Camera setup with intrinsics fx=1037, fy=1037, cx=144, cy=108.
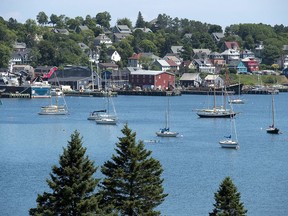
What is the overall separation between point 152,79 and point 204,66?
9.14m

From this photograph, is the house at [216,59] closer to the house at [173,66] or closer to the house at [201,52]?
the house at [201,52]

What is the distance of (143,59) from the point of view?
80.9 m

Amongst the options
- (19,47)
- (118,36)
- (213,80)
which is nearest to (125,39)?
(118,36)

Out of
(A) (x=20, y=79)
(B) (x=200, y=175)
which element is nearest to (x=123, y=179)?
(B) (x=200, y=175)

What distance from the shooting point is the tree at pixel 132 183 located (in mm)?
16000

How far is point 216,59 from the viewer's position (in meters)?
84.0

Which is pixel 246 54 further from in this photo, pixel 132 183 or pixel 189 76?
pixel 132 183

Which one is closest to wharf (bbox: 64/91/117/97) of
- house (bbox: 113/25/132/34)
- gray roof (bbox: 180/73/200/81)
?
gray roof (bbox: 180/73/200/81)

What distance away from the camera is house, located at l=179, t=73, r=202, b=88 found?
251ft

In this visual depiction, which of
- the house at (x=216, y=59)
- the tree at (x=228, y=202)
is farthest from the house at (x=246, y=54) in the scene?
the tree at (x=228, y=202)

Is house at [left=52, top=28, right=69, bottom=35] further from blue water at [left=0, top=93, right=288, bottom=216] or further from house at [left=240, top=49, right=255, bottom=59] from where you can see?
blue water at [left=0, top=93, right=288, bottom=216]

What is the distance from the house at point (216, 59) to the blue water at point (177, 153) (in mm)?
25013

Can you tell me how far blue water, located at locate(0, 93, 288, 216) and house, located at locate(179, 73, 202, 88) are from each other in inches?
713

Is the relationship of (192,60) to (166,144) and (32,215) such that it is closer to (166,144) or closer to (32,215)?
(166,144)
